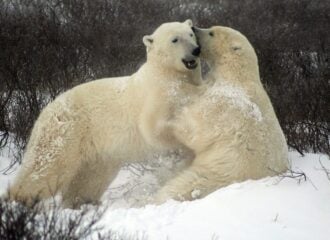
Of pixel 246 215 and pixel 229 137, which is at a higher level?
pixel 229 137

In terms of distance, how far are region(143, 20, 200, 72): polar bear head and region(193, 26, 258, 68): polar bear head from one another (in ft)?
0.49

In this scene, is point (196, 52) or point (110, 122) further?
point (110, 122)

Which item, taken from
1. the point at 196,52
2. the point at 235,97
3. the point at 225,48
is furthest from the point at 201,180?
the point at 225,48

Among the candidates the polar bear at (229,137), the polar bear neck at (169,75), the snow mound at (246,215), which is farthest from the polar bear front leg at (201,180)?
the polar bear neck at (169,75)

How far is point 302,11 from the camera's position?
47.5 ft

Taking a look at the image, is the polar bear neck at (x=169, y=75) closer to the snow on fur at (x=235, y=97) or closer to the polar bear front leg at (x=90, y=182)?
the snow on fur at (x=235, y=97)

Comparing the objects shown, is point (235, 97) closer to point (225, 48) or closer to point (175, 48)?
point (225, 48)

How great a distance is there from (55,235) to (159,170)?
3.02m

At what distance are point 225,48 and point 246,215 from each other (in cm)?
179

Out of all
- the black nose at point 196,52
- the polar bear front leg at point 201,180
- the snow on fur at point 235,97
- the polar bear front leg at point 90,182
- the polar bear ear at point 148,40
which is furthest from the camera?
the polar bear front leg at point 90,182

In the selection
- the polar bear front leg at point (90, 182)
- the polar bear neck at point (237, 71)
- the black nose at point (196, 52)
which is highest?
the black nose at point (196, 52)

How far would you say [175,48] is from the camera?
15.7 ft

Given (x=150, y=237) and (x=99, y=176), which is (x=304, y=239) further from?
(x=99, y=176)

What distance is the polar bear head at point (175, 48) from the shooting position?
474 centimetres
